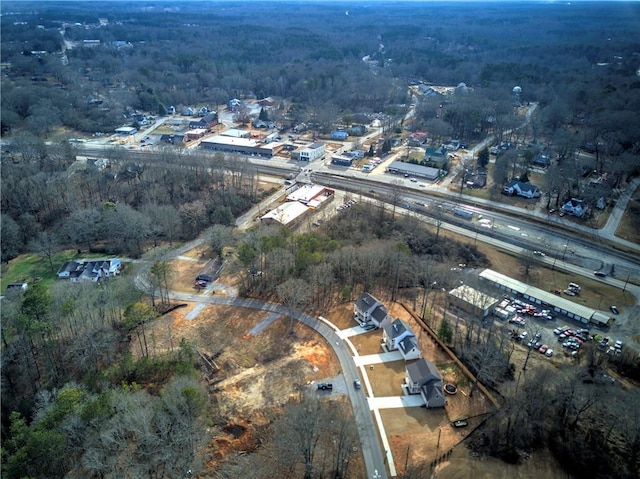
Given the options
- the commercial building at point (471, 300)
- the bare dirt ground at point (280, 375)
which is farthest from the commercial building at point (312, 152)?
the commercial building at point (471, 300)

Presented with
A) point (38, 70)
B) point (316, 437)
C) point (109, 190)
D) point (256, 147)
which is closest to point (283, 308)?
point (316, 437)

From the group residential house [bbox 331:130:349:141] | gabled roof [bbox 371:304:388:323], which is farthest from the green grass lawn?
residential house [bbox 331:130:349:141]

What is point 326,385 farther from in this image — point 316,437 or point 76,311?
point 76,311

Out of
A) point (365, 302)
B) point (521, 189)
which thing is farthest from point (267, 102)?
point (365, 302)

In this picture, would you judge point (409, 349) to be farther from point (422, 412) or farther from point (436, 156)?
point (436, 156)

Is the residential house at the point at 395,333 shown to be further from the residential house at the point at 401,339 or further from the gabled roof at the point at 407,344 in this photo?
the gabled roof at the point at 407,344

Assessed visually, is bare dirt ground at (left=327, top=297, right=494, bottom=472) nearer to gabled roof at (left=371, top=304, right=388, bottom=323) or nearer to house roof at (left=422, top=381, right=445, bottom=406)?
house roof at (left=422, top=381, right=445, bottom=406)
